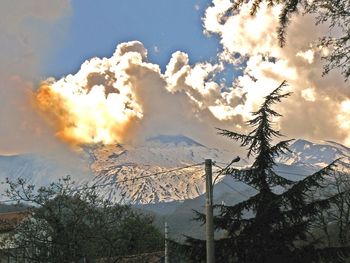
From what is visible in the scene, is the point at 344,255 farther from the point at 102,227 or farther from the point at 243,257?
the point at 102,227

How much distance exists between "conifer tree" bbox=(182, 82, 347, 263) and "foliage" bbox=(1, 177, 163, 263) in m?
7.54

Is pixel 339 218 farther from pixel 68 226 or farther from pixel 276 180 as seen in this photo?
pixel 276 180

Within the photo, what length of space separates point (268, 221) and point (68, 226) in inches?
416

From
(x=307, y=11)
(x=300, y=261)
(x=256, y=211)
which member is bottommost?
(x=300, y=261)

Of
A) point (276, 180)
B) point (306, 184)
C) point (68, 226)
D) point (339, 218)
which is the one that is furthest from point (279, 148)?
point (339, 218)

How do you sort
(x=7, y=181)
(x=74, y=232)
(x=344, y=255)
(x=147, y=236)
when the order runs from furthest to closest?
(x=147, y=236) < (x=7, y=181) < (x=74, y=232) < (x=344, y=255)

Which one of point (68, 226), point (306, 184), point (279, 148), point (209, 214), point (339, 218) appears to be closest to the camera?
point (209, 214)

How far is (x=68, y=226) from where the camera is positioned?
2603cm

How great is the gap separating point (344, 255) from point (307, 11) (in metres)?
12.0

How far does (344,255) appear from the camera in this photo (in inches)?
740

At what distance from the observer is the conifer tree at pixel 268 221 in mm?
19156

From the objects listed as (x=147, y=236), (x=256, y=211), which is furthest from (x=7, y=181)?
(x=256, y=211)

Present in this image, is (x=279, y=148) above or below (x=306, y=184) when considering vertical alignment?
above

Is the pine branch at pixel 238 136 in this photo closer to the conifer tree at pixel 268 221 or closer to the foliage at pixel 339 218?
the conifer tree at pixel 268 221
